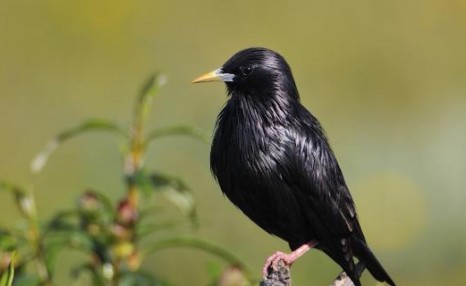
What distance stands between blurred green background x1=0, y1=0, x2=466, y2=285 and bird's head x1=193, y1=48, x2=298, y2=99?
1910 mm

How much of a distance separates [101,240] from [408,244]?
2.43 meters

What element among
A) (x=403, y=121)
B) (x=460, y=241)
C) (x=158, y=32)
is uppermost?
(x=158, y=32)

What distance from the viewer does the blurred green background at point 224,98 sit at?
5.96 m

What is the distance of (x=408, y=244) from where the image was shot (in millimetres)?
5969

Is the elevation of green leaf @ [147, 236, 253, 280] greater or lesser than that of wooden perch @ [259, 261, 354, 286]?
lesser

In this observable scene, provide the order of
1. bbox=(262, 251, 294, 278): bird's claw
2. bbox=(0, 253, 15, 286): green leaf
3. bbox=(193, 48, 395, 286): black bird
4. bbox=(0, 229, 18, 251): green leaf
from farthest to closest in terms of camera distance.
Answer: bbox=(0, 229, 18, 251): green leaf, bbox=(193, 48, 395, 286): black bird, bbox=(262, 251, 294, 278): bird's claw, bbox=(0, 253, 15, 286): green leaf

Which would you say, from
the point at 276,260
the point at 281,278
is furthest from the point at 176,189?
the point at 281,278

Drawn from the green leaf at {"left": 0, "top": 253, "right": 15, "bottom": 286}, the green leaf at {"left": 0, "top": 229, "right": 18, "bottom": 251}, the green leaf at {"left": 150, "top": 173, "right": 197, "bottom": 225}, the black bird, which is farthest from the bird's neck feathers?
the green leaf at {"left": 0, "top": 253, "right": 15, "bottom": 286}

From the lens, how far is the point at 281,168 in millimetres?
3594

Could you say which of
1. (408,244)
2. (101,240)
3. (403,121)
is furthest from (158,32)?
(101,240)

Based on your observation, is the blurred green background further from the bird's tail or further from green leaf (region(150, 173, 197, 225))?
the bird's tail

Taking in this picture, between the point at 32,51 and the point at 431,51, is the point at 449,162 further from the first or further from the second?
the point at 32,51

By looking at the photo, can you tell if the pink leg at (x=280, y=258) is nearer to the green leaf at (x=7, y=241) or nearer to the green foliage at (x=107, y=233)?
the green foliage at (x=107, y=233)

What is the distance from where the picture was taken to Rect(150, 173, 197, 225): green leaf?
12.5 feet
